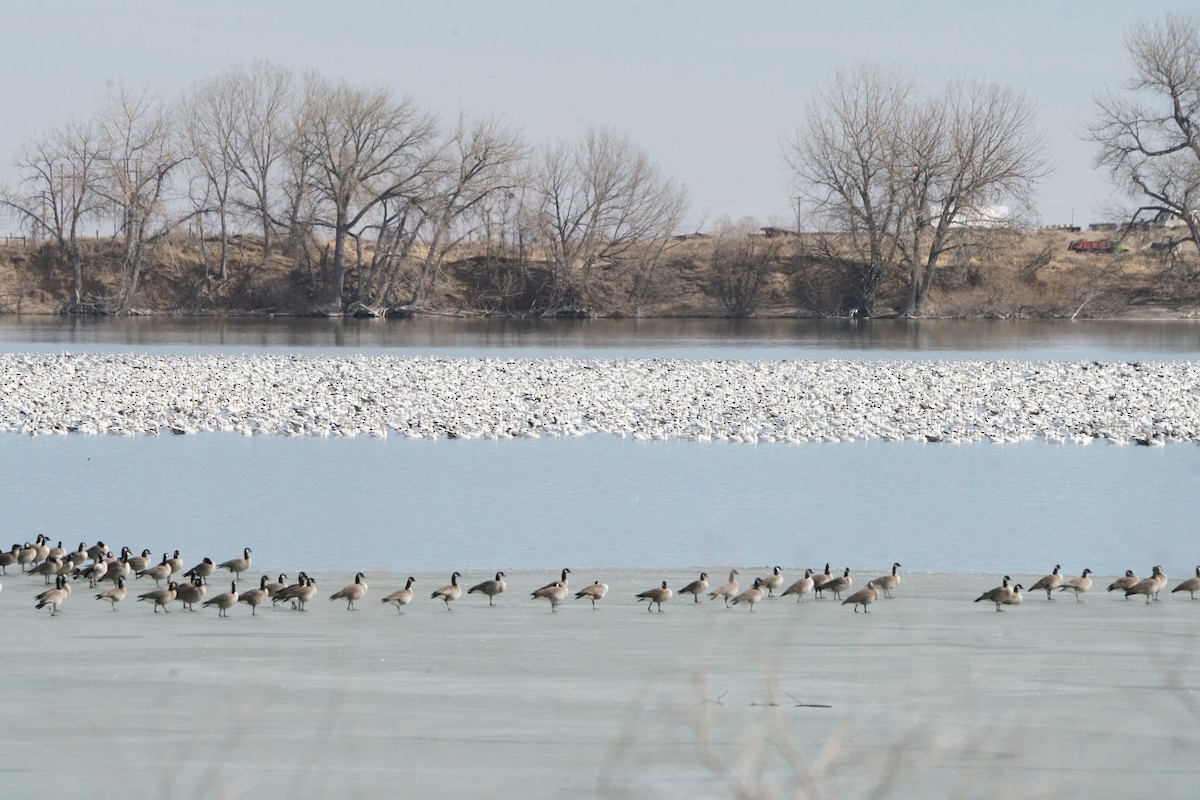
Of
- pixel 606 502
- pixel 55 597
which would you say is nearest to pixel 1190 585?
pixel 606 502

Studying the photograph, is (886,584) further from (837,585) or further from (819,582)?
(819,582)

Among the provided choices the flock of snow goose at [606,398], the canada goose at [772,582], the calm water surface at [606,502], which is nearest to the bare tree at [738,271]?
the flock of snow goose at [606,398]

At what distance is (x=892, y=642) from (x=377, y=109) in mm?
73003

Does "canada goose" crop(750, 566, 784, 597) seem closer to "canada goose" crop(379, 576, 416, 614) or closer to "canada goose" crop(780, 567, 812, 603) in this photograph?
"canada goose" crop(780, 567, 812, 603)

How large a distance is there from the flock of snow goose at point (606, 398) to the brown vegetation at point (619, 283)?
44.6 metres

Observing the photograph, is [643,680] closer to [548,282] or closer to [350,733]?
[350,733]

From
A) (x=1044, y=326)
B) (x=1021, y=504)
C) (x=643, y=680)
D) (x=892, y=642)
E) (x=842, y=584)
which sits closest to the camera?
(x=643, y=680)

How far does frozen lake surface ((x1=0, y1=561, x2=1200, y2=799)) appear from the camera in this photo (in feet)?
23.2

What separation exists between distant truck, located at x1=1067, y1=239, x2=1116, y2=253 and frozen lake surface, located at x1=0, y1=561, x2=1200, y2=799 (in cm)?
8547

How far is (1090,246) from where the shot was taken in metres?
94.0

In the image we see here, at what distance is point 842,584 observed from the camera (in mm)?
12047

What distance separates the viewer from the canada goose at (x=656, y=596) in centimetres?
1158

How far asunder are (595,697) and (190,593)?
13.9ft

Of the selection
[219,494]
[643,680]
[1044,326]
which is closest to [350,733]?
[643,680]
